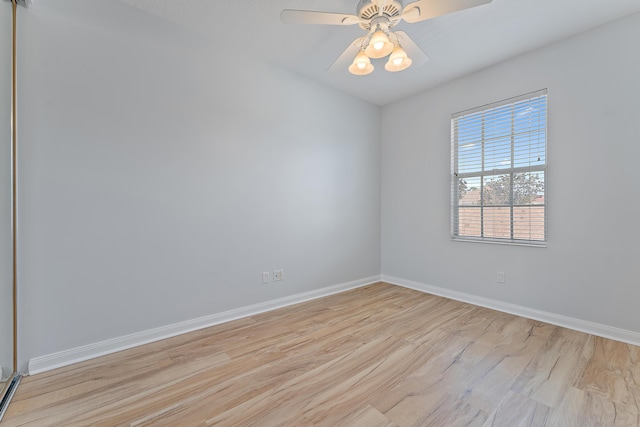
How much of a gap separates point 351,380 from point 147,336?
164 cm

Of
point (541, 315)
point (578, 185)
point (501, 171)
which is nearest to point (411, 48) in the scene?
point (501, 171)

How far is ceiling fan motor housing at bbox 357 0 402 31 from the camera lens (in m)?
1.60

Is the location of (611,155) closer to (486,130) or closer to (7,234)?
(486,130)

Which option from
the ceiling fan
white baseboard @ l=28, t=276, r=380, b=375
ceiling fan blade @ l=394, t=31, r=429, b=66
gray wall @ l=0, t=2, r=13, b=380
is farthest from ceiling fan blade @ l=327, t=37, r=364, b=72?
white baseboard @ l=28, t=276, r=380, b=375

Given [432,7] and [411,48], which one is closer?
[432,7]

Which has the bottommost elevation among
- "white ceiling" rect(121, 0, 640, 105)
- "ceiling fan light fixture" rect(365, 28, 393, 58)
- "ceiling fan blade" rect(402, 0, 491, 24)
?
"ceiling fan light fixture" rect(365, 28, 393, 58)

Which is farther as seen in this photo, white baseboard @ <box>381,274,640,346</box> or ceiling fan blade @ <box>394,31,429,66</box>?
white baseboard @ <box>381,274,640,346</box>

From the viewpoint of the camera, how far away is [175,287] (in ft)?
7.66

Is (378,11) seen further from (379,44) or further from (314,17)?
(314,17)

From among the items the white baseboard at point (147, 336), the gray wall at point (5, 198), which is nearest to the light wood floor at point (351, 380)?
the white baseboard at point (147, 336)

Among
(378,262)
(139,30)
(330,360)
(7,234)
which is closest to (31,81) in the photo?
(139,30)

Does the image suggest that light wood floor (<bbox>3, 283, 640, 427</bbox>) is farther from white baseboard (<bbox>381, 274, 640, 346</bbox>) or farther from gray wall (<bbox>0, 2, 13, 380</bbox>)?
gray wall (<bbox>0, 2, 13, 380</bbox>)

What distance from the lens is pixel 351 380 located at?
173 cm

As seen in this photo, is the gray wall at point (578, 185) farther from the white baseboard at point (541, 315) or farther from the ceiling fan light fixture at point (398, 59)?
the ceiling fan light fixture at point (398, 59)
